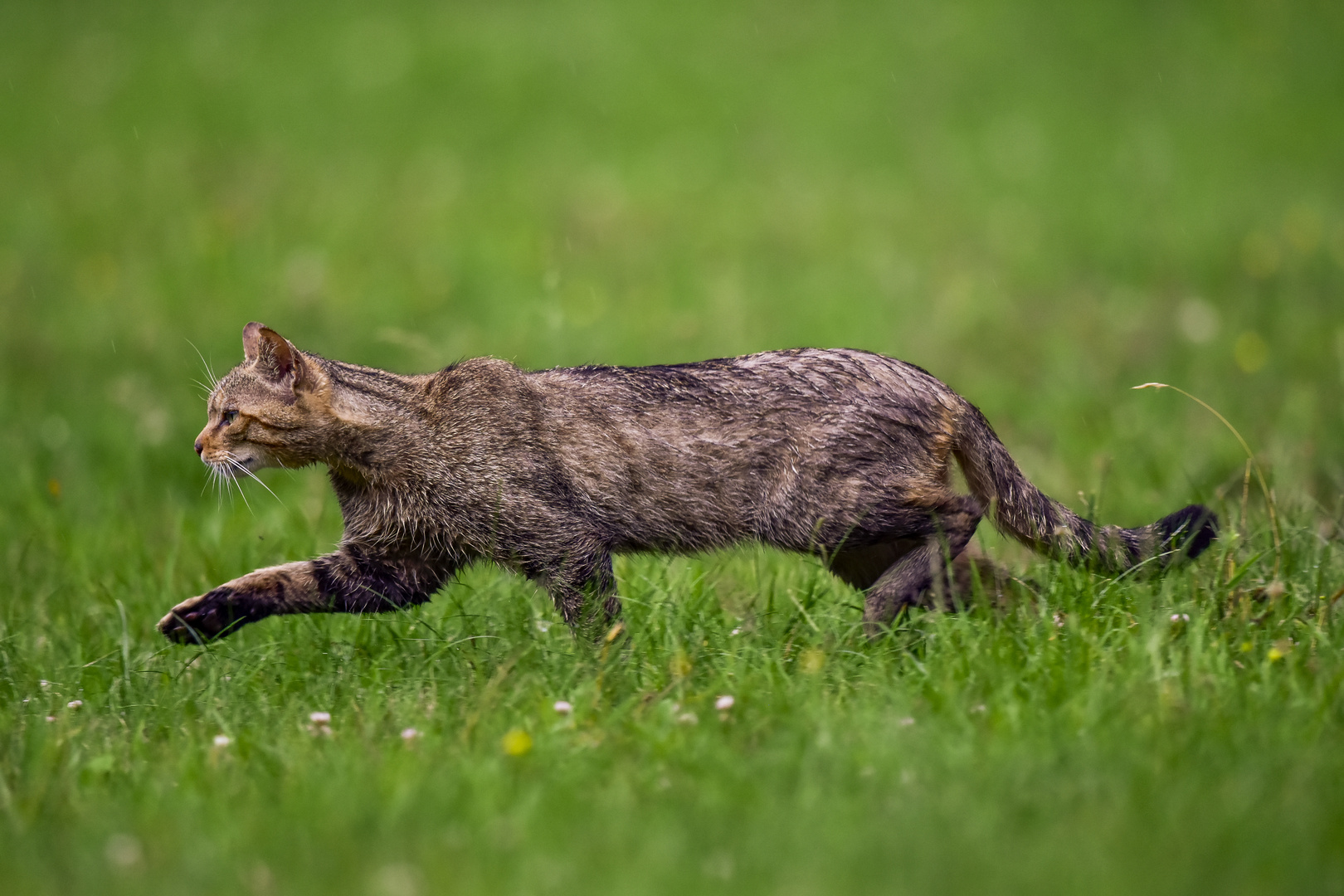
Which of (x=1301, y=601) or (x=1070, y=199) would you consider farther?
(x=1070, y=199)

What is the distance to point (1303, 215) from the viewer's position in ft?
37.6

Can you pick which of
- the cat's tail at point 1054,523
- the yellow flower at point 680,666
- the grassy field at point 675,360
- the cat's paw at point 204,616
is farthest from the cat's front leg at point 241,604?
the cat's tail at point 1054,523

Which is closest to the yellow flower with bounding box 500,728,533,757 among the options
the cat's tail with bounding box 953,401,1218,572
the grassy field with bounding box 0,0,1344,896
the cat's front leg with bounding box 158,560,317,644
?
the grassy field with bounding box 0,0,1344,896

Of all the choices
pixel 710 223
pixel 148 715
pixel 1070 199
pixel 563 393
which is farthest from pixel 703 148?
pixel 148 715

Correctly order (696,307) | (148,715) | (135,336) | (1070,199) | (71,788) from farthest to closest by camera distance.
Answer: (1070,199), (696,307), (135,336), (148,715), (71,788)

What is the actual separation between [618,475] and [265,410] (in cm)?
119

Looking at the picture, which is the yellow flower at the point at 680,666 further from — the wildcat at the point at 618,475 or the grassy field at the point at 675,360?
the wildcat at the point at 618,475

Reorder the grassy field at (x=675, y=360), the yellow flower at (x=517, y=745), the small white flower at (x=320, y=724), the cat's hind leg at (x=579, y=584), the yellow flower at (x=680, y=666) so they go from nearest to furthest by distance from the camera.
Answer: the grassy field at (x=675, y=360)
the yellow flower at (x=517, y=745)
the small white flower at (x=320, y=724)
the yellow flower at (x=680, y=666)
the cat's hind leg at (x=579, y=584)

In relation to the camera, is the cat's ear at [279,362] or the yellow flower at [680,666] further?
the cat's ear at [279,362]

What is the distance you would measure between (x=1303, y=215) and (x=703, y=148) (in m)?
5.33

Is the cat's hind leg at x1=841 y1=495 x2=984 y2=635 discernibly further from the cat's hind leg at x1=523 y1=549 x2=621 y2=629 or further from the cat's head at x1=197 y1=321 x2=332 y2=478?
the cat's head at x1=197 y1=321 x2=332 y2=478

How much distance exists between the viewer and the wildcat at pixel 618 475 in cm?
454

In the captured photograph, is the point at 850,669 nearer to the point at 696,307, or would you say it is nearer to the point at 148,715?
the point at 148,715

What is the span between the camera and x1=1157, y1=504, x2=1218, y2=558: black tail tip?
456 cm
